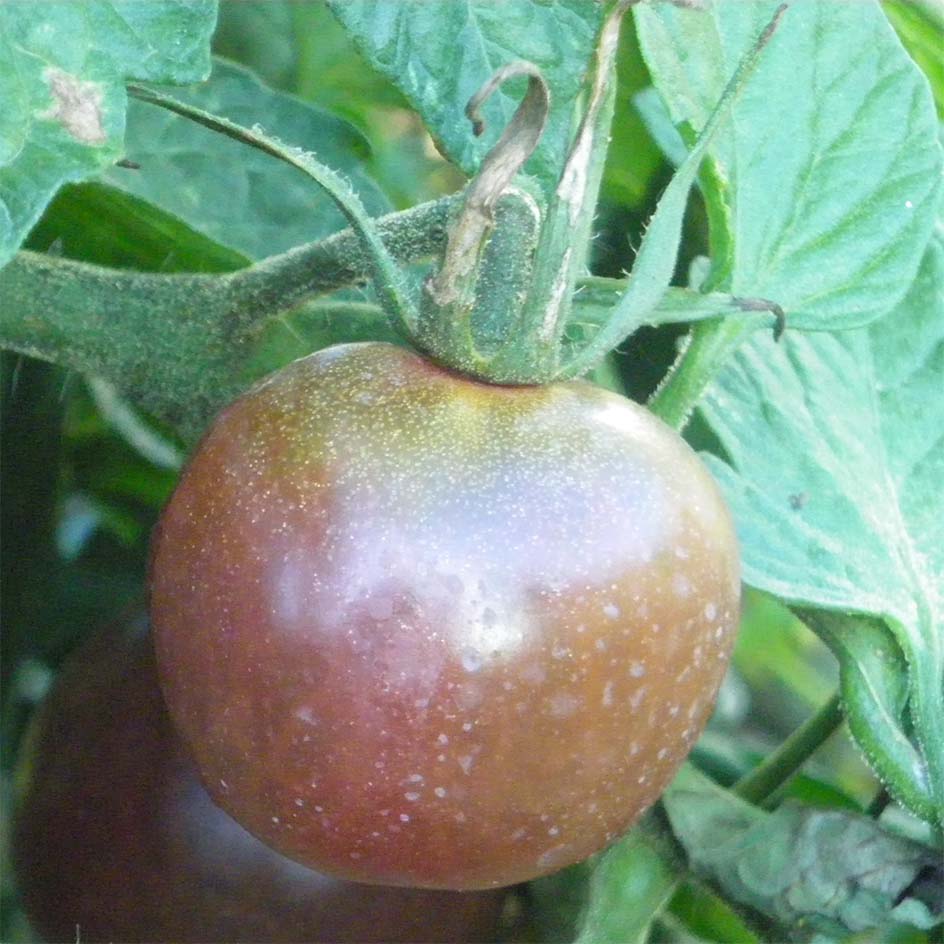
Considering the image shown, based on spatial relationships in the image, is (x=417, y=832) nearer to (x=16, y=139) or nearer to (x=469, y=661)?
(x=469, y=661)

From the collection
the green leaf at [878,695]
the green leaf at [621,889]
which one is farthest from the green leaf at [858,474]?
the green leaf at [621,889]

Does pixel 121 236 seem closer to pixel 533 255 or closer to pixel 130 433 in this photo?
pixel 130 433

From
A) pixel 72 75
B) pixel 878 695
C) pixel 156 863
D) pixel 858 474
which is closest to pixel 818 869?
pixel 878 695

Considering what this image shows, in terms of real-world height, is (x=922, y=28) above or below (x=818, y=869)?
above

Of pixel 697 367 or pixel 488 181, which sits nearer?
pixel 488 181

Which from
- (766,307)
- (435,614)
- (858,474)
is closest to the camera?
(435,614)

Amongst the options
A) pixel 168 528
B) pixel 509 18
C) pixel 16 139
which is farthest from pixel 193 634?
pixel 509 18

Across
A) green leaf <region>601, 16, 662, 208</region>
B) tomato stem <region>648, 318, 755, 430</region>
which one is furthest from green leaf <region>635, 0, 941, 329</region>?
green leaf <region>601, 16, 662, 208</region>

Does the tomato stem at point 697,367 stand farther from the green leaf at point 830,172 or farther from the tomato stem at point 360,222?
the tomato stem at point 360,222
